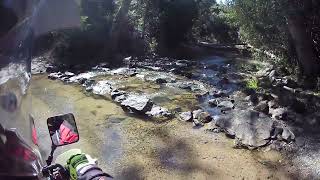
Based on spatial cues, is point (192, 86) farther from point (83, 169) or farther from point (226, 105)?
point (83, 169)

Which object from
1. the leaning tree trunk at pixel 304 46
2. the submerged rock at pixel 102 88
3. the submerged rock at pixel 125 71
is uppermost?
the leaning tree trunk at pixel 304 46

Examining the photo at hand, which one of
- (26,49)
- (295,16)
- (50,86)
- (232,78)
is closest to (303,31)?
(295,16)

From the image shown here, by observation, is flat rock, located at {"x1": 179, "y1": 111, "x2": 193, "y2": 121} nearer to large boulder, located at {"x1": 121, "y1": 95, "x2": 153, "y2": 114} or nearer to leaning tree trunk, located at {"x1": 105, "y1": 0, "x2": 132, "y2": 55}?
large boulder, located at {"x1": 121, "y1": 95, "x2": 153, "y2": 114}

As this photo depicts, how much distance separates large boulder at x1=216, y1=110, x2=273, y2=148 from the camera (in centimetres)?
821

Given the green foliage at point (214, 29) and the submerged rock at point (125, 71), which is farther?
the green foliage at point (214, 29)

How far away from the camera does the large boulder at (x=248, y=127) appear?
8.21m

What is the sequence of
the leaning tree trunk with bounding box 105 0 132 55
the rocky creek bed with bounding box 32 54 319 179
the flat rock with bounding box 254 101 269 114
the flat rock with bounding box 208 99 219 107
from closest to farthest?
the rocky creek bed with bounding box 32 54 319 179 → the flat rock with bounding box 254 101 269 114 → the flat rock with bounding box 208 99 219 107 → the leaning tree trunk with bounding box 105 0 132 55

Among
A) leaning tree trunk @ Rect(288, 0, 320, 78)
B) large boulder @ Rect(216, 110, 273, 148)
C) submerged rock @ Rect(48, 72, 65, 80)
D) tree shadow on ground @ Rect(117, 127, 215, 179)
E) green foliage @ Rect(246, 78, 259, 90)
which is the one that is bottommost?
submerged rock @ Rect(48, 72, 65, 80)

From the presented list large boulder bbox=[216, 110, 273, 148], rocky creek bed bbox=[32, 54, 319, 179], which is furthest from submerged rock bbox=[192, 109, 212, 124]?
large boulder bbox=[216, 110, 273, 148]

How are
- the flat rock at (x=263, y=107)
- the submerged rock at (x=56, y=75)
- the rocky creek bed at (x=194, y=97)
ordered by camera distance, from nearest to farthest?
1. the rocky creek bed at (x=194, y=97)
2. the flat rock at (x=263, y=107)
3. the submerged rock at (x=56, y=75)

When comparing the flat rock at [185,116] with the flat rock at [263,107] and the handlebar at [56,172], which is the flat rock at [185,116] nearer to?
the flat rock at [263,107]

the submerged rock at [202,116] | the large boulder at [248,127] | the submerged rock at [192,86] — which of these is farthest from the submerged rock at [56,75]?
the large boulder at [248,127]

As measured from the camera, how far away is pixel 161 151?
8117 mm

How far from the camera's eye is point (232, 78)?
15.6 m
